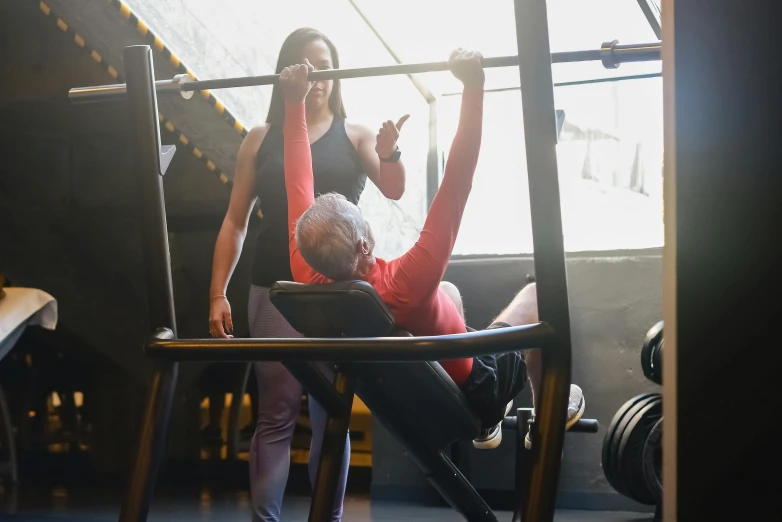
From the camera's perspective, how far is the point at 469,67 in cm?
130

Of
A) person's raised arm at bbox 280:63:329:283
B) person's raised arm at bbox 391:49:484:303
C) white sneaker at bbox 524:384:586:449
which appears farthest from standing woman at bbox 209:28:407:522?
person's raised arm at bbox 391:49:484:303

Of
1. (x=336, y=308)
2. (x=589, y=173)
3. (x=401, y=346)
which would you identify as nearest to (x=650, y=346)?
(x=589, y=173)

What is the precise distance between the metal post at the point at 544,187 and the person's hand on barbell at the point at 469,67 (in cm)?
22

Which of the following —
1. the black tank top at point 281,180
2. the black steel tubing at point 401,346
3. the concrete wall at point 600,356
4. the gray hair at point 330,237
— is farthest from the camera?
the concrete wall at point 600,356

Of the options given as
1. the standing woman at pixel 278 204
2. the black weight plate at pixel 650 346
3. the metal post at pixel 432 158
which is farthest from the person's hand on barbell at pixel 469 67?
the metal post at pixel 432 158

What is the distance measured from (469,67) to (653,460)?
6.89 ft

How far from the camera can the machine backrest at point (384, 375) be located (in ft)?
4.00

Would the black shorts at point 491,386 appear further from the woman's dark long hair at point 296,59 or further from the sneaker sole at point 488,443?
the woman's dark long hair at point 296,59

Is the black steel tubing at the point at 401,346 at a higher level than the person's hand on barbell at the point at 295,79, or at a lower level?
lower

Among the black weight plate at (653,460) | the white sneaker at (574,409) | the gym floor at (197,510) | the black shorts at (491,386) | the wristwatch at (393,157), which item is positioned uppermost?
the wristwatch at (393,157)

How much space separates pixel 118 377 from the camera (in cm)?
452

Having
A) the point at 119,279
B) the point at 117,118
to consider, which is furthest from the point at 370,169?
the point at 119,279

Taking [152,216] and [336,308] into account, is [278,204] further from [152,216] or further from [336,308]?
[336,308]

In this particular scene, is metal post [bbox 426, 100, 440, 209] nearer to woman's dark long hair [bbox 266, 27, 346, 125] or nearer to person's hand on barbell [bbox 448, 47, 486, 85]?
woman's dark long hair [bbox 266, 27, 346, 125]
